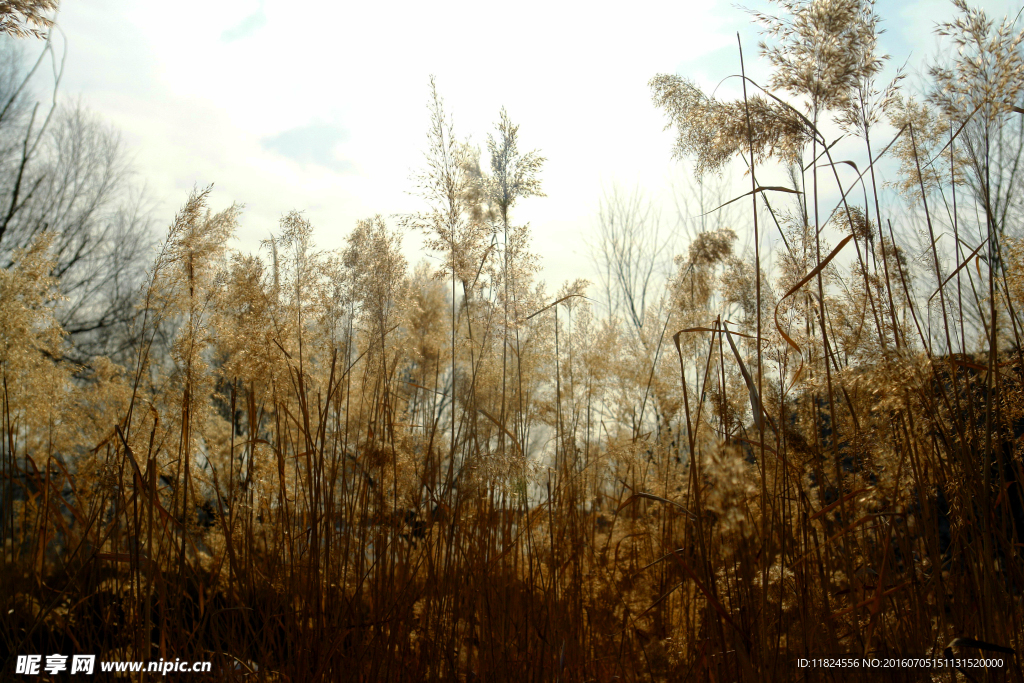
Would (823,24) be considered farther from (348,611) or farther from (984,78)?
(348,611)

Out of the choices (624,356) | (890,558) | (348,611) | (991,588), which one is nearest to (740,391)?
(890,558)

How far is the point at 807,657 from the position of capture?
93 cm

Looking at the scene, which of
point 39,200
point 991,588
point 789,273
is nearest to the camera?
point 991,588

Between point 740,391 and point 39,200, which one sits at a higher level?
point 39,200

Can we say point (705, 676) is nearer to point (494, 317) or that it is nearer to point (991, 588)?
point (991, 588)

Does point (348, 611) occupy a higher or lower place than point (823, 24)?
lower

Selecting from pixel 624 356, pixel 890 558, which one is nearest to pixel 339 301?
pixel 890 558

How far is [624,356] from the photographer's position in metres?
4.20

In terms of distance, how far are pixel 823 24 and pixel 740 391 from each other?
3.70 feet

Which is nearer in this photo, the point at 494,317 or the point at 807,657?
the point at 807,657

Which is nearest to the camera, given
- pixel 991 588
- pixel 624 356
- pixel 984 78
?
pixel 991 588

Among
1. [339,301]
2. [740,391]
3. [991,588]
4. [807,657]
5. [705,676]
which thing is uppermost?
[339,301]

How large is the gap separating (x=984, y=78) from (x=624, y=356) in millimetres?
3231

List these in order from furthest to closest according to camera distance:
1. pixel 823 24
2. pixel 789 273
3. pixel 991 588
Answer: pixel 789 273
pixel 823 24
pixel 991 588
